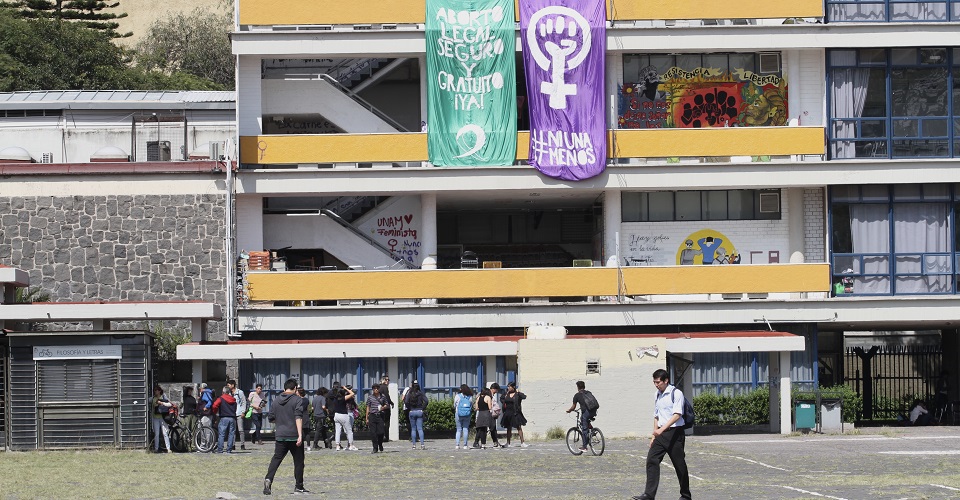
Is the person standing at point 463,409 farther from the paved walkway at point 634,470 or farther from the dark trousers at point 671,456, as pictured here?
the dark trousers at point 671,456

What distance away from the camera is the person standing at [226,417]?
3188cm

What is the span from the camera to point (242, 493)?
2197 centimetres

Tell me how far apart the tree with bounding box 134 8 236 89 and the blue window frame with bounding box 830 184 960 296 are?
51.8 meters

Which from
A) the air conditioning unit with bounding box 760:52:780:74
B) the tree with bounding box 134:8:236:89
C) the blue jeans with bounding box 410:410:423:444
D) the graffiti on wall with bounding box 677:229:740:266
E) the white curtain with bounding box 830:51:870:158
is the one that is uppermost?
the tree with bounding box 134:8:236:89

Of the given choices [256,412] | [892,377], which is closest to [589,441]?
[256,412]

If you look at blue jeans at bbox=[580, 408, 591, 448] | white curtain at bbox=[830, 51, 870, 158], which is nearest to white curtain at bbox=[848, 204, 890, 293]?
white curtain at bbox=[830, 51, 870, 158]

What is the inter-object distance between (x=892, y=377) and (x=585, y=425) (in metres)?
18.6

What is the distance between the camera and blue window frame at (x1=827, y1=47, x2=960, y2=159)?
40844mm

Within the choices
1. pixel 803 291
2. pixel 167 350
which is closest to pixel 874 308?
pixel 803 291

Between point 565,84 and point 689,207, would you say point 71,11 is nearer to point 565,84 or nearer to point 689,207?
point 565,84

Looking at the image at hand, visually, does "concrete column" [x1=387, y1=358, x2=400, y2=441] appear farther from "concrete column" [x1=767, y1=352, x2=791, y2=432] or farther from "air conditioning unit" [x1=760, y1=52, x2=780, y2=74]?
"air conditioning unit" [x1=760, y1=52, x2=780, y2=74]

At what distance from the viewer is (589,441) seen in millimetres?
29641

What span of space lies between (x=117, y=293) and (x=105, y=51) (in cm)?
3741

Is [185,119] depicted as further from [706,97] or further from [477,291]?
[706,97]
